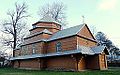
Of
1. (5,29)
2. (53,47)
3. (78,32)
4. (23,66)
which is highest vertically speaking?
(5,29)

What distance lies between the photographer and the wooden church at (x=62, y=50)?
2366 cm

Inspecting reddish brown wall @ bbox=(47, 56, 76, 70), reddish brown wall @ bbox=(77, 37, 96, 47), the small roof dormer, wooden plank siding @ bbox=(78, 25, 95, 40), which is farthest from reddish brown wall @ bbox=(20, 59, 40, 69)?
wooden plank siding @ bbox=(78, 25, 95, 40)

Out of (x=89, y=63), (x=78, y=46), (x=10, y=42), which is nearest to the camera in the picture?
(x=78, y=46)

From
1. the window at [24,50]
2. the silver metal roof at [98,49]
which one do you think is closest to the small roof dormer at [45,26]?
the window at [24,50]

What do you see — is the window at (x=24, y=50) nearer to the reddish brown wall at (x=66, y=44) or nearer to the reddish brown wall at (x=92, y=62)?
the reddish brown wall at (x=66, y=44)

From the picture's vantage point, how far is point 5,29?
4453cm

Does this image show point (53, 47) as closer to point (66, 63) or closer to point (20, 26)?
point (66, 63)

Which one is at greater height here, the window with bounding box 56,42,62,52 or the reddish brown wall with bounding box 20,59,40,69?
the window with bounding box 56,42,62,52

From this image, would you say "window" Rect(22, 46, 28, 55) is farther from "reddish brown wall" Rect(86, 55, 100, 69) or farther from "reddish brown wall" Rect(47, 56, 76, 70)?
"reddish brown wall" Rect(86, 55, 100, 69)

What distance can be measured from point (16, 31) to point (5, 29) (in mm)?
2872

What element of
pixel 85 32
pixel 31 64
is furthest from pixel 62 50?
pixel 31 64

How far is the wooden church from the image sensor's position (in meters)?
23.7

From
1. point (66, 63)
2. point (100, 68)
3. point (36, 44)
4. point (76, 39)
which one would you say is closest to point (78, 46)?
point (76, 39)

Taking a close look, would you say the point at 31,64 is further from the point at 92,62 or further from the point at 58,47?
the point at 92,62
